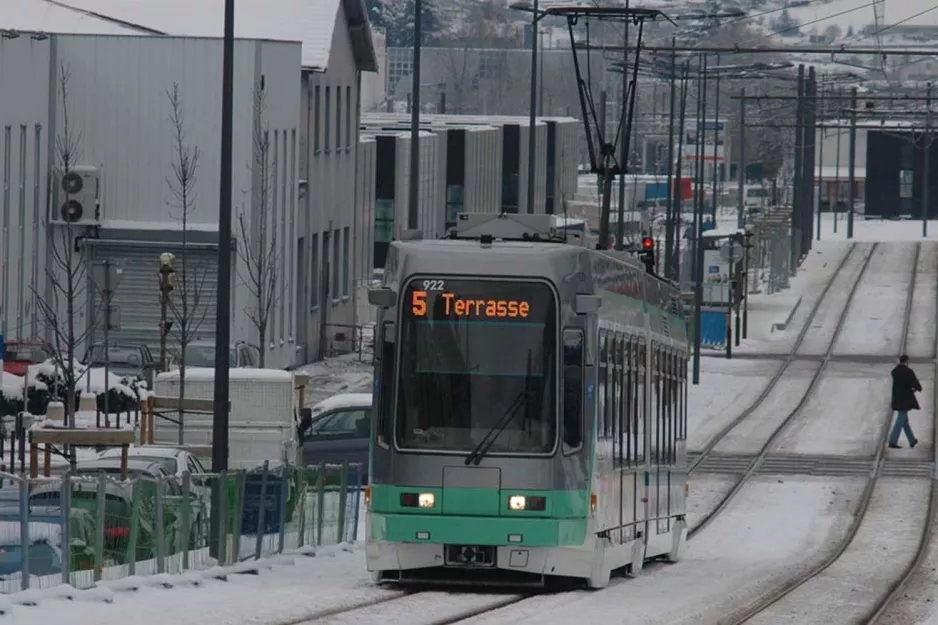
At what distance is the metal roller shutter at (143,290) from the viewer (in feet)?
159

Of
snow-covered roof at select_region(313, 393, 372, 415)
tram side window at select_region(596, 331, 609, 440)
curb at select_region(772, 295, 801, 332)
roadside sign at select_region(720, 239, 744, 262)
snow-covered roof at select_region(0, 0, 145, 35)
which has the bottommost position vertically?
curb at select_region(772, 295, 801, 332)

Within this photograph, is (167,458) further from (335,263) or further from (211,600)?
(335,263)

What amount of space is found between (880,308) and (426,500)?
2186 inches

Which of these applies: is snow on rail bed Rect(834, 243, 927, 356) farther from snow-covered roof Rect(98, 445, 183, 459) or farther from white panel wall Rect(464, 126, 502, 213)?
snow-covered roof Rect(98, 445, 183, 459)

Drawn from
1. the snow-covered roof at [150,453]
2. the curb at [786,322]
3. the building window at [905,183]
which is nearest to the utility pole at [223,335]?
the snow-covered roof at [150,453]

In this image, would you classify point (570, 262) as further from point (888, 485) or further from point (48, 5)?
point (48, 5)

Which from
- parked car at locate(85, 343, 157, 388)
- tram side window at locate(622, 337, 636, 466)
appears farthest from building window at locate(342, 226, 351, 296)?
tram side window at locate(622, 337, 636, 466)

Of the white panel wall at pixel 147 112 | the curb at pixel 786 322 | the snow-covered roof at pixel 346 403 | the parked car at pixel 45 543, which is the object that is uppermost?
the white panel wall at pixel 147 112

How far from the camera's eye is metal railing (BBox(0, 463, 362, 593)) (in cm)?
1537

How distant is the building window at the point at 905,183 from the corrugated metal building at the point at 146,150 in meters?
81.5

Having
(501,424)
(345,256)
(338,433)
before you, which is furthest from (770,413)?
(501,424)

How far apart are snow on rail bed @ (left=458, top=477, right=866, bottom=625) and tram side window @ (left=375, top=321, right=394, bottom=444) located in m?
1.68

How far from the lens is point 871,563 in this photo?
2417 cm

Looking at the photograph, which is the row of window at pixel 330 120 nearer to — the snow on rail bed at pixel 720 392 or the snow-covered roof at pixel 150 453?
the snow on rail bed at pixel 720 392
